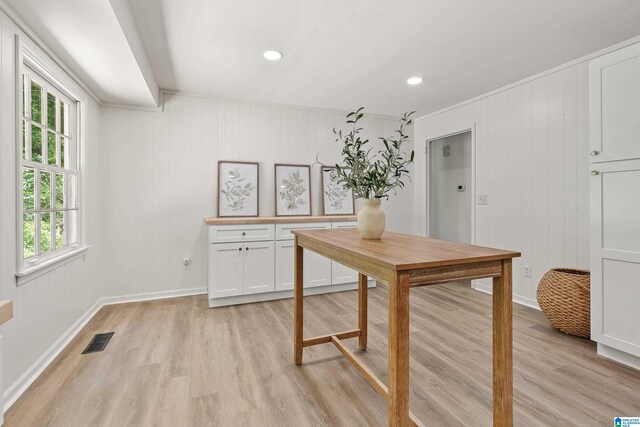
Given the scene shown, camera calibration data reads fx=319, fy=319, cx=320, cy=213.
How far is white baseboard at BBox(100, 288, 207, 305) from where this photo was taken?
11.4ft

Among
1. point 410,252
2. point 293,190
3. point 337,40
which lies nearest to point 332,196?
point 293,190

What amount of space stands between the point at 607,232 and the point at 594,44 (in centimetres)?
159

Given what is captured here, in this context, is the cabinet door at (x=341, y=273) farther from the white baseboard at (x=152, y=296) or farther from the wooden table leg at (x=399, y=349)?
the wooden table leg at (x=399, y=349)

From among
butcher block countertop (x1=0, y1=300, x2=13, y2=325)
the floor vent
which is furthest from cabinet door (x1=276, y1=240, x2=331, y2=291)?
butcher block countertop (x1=0, y1=300, x2=13, y2=325)

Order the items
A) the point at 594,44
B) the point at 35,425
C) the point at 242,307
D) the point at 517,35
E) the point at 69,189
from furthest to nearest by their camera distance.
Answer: the point at 242,307 < the point at 69,189 < the point at 594,44 < the point at 517,35 < the point at 35,425

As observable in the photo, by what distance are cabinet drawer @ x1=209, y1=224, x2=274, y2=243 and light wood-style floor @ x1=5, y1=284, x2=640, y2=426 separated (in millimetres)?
850

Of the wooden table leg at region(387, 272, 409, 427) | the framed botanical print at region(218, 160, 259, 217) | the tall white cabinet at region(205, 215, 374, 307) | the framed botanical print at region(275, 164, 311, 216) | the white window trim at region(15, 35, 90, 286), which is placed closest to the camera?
the wooden table leg at region(387, 272, 409, 427)

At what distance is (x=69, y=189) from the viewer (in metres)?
2.84

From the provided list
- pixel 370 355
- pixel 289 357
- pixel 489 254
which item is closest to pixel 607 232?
pixel 489 254

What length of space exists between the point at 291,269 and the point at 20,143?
8.29 feet

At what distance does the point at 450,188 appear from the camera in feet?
16.3

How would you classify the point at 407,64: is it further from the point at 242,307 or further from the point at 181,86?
the point at 242,307

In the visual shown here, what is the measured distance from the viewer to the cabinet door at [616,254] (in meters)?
2.07

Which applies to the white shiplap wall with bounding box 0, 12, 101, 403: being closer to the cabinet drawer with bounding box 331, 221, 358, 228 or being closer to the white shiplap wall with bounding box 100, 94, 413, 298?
the white shiplap wall with bounding box 100, 94, 413, 298
